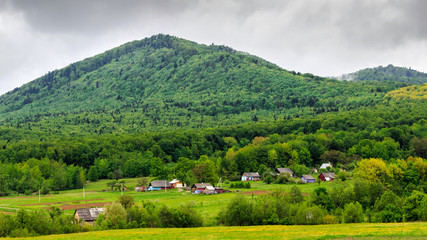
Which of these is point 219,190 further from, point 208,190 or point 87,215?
point 87,215

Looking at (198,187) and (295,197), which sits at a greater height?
(295,197)

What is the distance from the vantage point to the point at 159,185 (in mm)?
115938

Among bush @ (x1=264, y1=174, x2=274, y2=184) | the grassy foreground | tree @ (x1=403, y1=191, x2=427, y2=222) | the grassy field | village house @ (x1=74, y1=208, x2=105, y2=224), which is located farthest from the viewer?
bush @ (x1=264, y1=174, x2=274, y2=184)

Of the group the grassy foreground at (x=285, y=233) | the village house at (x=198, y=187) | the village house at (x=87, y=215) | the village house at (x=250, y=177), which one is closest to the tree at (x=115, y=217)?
A: the grassy foreground at (x=285, y=233)

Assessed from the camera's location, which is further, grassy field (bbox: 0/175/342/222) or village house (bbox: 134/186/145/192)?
village house (bbox: 134/186/145/192)

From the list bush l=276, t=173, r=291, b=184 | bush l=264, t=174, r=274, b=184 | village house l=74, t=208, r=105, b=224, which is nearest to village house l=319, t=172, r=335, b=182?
bush l=276, t=173, r=291, b=184

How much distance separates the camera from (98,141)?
550 feet

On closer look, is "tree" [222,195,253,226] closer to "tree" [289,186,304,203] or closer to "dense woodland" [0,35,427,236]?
"dense woodland" [0,35,427,236]

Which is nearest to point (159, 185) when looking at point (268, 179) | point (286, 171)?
point (268, 179)

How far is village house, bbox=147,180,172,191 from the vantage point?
11488 cm

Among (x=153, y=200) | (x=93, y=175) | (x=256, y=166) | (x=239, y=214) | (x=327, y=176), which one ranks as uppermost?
(x=256, y=166)

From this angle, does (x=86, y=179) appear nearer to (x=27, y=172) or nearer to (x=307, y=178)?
(x=27, y=172)

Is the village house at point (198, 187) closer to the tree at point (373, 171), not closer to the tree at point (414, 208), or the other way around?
the tree at point (373, 171)

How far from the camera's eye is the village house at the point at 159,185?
11488 centimetres
